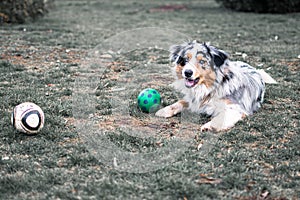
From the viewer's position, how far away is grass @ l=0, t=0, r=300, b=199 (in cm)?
314

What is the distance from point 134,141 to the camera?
403 cm

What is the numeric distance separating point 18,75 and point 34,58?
1.33 metres

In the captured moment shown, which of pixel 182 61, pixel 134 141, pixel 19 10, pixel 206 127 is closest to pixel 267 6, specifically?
pixel 19 10

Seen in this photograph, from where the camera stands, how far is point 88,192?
307cm

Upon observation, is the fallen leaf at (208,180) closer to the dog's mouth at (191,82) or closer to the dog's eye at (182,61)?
the dog's mouth at (191,82)

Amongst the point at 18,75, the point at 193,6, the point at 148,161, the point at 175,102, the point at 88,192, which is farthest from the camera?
the point at 193,6

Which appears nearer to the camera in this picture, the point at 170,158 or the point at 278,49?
the point at 170,158

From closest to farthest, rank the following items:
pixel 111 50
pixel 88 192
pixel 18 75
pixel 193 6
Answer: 1. pixel 88 192
2. pixel 18 75
3. pixel 111 50
4. pixel 193 6

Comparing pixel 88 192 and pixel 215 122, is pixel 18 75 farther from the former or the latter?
pixel 88 192

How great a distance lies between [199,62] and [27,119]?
5.74 ft

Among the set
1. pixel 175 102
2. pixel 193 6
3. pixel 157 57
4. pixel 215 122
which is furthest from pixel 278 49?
pixel 193 6

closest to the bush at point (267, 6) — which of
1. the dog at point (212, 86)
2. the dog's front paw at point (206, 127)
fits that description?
the dog at point (212, 86)

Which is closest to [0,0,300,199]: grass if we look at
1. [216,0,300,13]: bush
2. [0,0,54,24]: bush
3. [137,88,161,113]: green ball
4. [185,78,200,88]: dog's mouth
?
[137,88,161,113]: green ball

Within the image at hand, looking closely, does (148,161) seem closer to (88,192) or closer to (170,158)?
(170,158)
